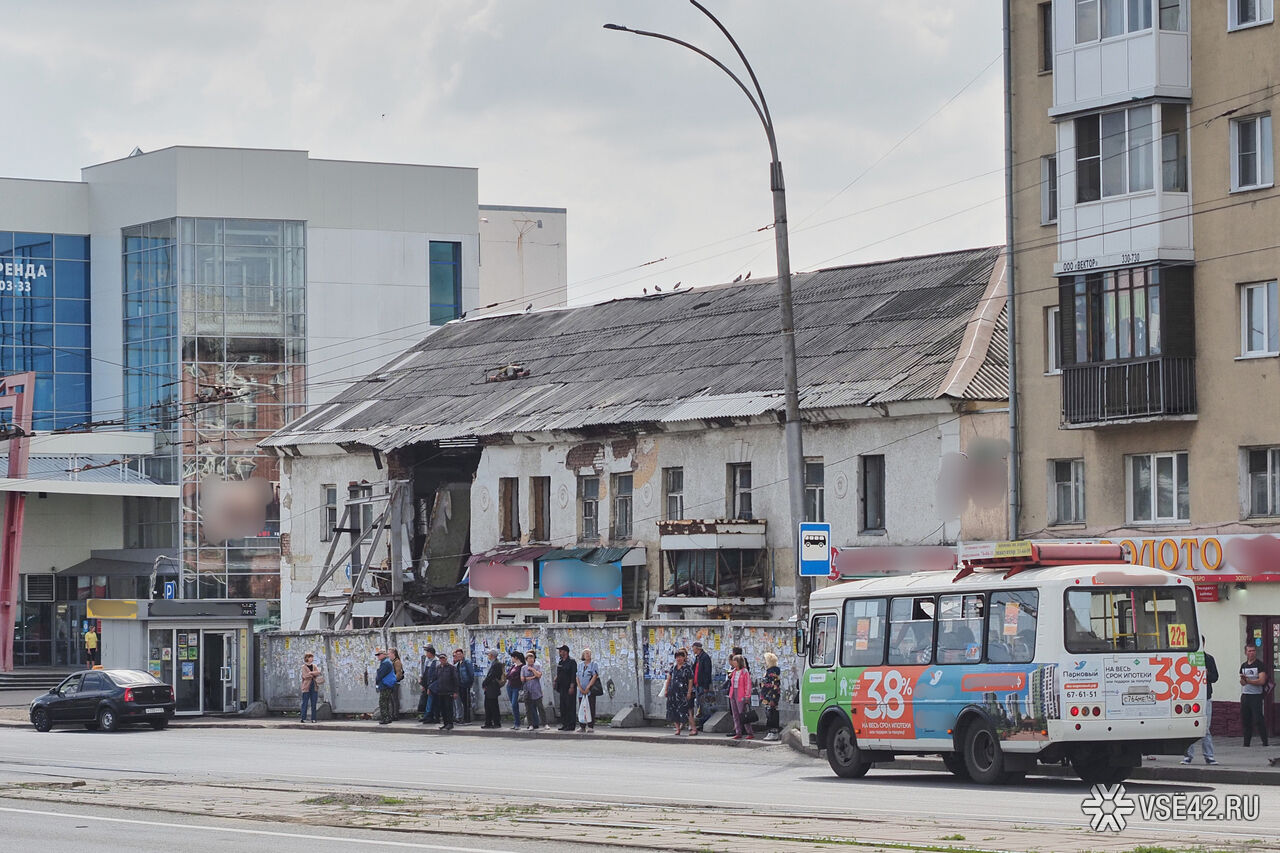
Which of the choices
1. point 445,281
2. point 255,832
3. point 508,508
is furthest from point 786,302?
point 445,281

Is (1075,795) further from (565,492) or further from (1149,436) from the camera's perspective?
(565,492)

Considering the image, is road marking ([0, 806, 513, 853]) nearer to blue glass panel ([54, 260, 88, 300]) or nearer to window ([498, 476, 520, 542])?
window ([498, 476, 520, 542])

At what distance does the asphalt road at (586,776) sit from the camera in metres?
17.3

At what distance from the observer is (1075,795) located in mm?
20172

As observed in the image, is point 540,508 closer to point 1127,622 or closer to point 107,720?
point 107,720

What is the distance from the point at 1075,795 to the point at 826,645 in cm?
583

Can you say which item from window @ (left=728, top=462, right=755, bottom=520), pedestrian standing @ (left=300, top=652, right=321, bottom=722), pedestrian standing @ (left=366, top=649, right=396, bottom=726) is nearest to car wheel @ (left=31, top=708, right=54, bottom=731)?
pedestrian standing @ (left=300, top=652, right=321, bottom=722)

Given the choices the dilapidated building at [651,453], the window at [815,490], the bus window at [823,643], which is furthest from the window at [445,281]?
the bus window at [823,643]

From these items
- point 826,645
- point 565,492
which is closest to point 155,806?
point 826,645

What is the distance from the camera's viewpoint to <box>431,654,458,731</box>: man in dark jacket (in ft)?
124

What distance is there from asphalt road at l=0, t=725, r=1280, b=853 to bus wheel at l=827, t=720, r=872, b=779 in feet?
0.72

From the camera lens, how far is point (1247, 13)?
32344 millimetres

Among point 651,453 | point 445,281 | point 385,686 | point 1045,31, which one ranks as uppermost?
point 445,281

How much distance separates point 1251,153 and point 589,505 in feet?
64.5
